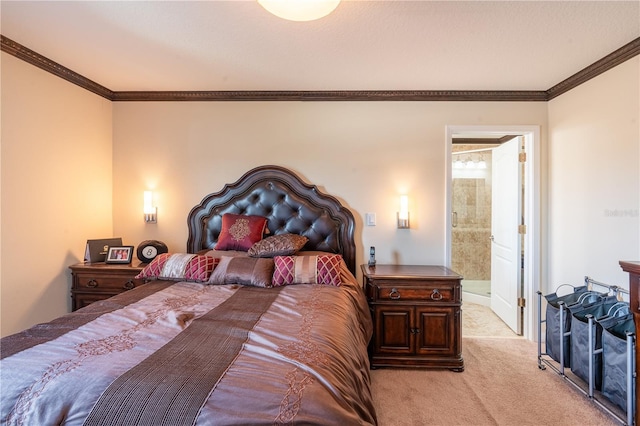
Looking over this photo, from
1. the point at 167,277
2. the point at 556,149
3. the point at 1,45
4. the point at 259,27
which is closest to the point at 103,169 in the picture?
the point at 1,45

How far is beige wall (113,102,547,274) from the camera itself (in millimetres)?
3129

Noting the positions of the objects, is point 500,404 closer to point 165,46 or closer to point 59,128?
point 165,46

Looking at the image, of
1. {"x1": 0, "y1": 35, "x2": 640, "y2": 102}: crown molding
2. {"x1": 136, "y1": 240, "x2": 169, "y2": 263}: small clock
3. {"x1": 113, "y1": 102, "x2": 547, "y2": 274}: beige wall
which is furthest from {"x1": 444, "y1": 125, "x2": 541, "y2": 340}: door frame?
{"x1": 136, "y1": 240, "x2": 169, "y2": 263}: small clock

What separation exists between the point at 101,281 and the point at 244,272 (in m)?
1.40

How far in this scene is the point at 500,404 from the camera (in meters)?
2.14

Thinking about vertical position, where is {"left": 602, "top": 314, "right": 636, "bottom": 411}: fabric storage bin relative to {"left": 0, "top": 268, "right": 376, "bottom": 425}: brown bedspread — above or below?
below

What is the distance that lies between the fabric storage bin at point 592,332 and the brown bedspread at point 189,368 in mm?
1605

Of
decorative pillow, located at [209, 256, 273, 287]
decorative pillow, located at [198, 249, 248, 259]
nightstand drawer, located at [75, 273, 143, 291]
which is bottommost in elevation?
nightstand drawer, located at [75, 273, 143, 291]

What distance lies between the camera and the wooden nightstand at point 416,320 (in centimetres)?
259

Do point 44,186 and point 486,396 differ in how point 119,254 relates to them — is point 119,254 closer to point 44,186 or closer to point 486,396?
point 44,186

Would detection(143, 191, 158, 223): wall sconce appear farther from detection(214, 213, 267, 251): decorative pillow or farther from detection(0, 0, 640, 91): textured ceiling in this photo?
detection(0, 0, 640, 91): textured ceiling

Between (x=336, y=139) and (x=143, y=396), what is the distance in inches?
104

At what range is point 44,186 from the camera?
8.37 feet

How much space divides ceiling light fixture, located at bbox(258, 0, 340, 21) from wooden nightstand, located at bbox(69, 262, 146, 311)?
2375 mm
